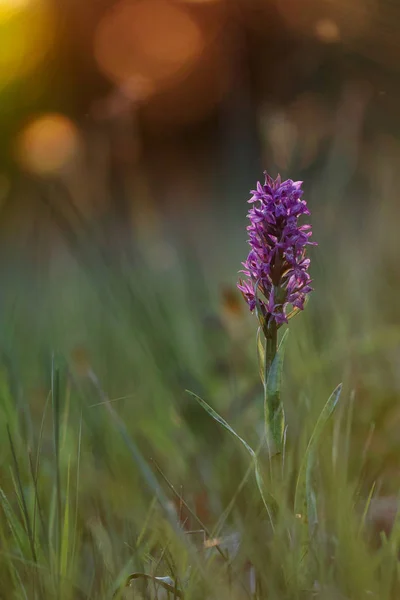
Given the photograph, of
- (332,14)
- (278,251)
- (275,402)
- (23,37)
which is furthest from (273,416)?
(23,37)

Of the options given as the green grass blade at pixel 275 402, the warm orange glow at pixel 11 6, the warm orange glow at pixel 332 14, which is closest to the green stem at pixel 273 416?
the green grass blade at pixel 275 402

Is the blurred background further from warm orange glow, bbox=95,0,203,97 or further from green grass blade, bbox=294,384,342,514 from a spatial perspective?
green grass blade, bbox=294,384,342,514

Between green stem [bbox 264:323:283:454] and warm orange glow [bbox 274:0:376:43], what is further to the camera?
warm orange glow [bbox 274:0:376:43]

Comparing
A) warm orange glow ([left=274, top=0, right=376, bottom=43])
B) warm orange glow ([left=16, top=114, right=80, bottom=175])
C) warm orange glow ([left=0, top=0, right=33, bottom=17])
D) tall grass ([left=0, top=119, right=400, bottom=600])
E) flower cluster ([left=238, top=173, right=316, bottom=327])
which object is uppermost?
→ warm orange glow ([left=0, top=0, right=33, bottom=17])

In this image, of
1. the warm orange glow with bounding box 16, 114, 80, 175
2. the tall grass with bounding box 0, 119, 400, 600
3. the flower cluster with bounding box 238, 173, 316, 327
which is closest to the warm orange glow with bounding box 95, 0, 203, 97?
the warm orange glow with bounding box 16, 114, 80, 175

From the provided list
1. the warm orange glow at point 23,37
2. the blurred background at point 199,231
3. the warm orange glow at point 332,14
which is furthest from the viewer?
the warm orange glow at point 23,37

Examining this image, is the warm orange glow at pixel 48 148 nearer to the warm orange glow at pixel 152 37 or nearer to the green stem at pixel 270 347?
the green stem at pixel 270 347

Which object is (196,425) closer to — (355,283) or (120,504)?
(120,504)

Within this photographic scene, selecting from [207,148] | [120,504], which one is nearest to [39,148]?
[120,504]
